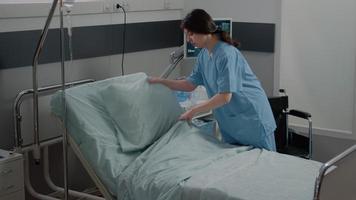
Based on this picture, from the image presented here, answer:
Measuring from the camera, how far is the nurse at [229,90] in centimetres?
320

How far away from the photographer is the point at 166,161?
2.93m

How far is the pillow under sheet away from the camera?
3.17 meters

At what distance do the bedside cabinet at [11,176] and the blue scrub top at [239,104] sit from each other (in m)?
1.23

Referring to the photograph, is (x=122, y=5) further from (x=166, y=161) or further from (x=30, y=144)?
(x=166, y=161)

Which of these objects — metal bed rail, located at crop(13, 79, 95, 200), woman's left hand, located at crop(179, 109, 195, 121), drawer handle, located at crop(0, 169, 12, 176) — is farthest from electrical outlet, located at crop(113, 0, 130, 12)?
drawer handle, located at crop(0, 169, 12, 176)

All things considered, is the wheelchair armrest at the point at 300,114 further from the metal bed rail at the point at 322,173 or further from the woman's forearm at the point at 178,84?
the metal bed rail at the point at 322,173

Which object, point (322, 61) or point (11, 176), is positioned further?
point (322, 61)

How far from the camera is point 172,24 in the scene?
4.70 metres

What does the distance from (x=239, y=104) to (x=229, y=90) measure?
19 centimetres

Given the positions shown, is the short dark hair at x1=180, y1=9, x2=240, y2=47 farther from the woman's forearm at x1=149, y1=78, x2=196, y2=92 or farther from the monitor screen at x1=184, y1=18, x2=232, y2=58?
the monitor screen at x1=184, y1=18, x2=232, y2=58

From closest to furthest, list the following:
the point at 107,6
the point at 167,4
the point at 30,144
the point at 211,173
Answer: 1. the point at 211,173
2. the point at 30,144
3. the point at 107,6
4. the point at 167,4

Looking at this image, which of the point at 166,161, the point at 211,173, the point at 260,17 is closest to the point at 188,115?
the point at 166,161

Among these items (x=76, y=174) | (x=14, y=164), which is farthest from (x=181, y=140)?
(x=76, y=174)

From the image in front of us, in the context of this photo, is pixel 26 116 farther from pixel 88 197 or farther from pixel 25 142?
pixel 88 197
